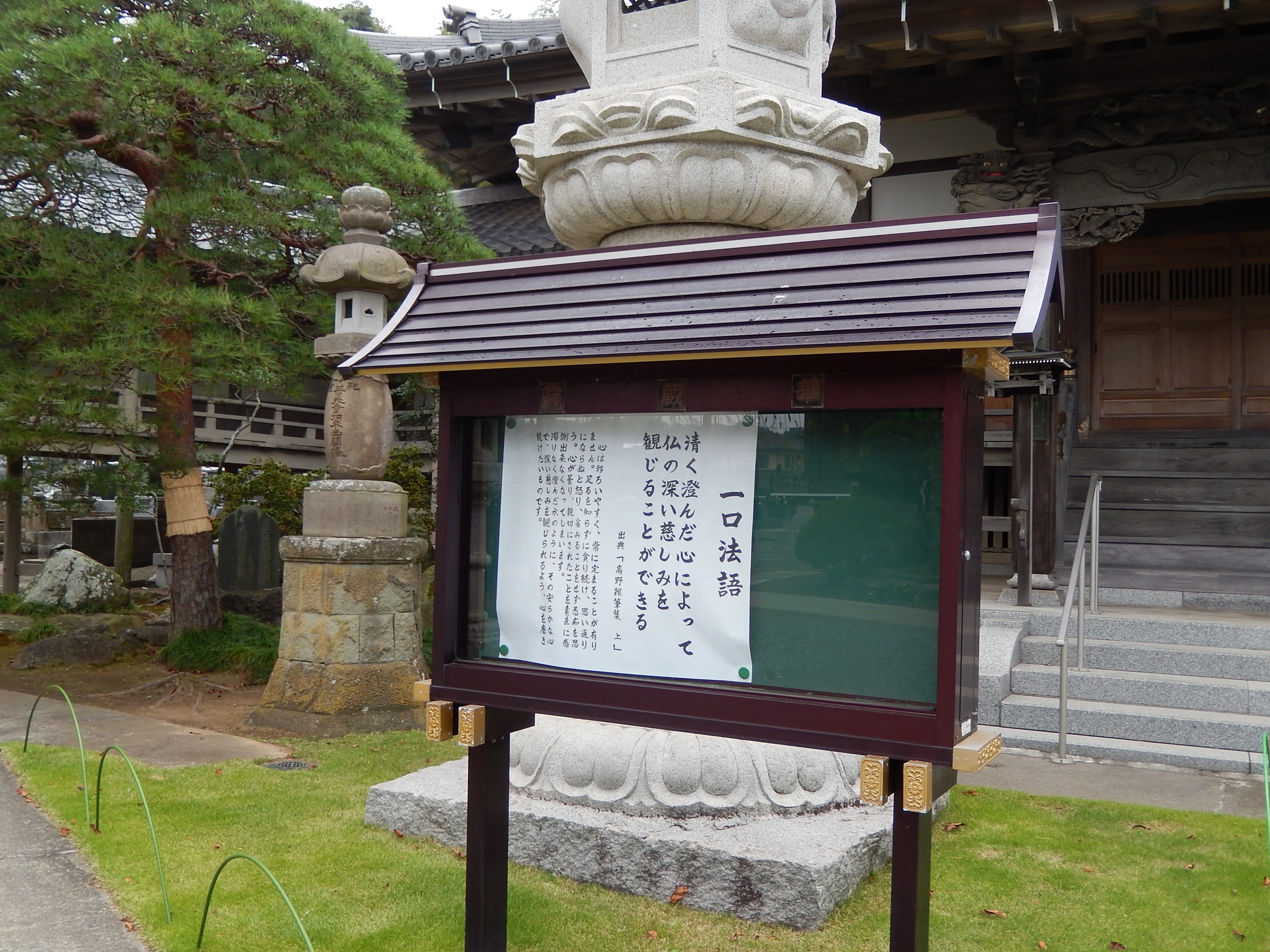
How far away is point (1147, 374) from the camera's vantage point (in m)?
10.5

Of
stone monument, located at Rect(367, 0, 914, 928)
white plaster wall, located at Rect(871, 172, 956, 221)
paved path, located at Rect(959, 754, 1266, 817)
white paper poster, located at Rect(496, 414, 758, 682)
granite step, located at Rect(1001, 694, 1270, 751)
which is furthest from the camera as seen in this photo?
white plaster wall, located at Rect(871, 172, 956, 221)

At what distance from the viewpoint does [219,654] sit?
29.9 feet

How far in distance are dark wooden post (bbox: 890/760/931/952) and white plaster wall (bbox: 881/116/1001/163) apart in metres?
7.57

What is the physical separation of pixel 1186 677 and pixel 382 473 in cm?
563

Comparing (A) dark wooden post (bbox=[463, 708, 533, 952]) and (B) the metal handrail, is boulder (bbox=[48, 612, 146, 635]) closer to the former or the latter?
(A) dark wooden post (bbox=[463, 708, 533, 952])

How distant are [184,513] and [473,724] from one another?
6565 mm

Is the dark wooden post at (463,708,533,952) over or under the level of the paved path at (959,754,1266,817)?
over

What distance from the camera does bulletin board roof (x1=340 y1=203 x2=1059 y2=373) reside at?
2.52m

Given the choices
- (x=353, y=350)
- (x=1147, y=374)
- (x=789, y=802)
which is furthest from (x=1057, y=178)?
(x=789, y=802)

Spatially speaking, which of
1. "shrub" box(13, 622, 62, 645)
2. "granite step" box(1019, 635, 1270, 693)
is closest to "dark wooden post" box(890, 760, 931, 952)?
"granite step" box(1019, 635, 1270, 693)

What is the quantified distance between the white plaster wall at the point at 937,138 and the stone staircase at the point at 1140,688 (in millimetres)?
4179

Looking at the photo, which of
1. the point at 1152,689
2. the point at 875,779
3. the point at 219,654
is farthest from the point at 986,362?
the point at 219,654

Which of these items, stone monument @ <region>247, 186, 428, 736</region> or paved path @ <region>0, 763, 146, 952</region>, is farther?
stone monument @ <region>247, 186, 428, 736</region>

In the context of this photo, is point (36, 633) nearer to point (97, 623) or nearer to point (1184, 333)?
point (97, 623)
